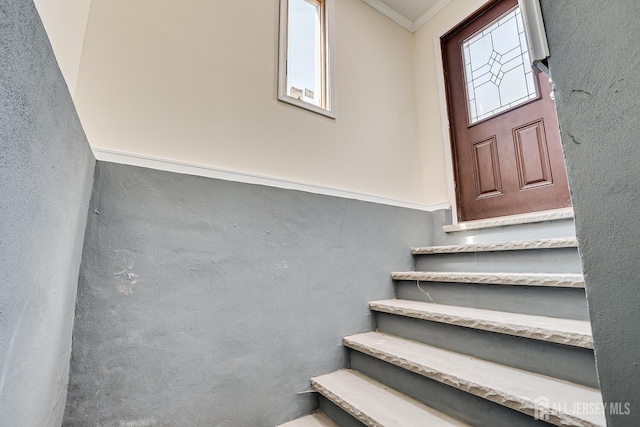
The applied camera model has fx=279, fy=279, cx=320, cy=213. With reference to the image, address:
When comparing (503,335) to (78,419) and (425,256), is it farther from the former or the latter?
(78,419)

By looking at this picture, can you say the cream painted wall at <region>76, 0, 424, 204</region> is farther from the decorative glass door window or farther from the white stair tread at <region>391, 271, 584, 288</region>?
the white stair tread at <region>391, 271, 584, 288</region>

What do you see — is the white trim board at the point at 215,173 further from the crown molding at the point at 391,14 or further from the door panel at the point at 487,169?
the crown molding at the point at 391,14

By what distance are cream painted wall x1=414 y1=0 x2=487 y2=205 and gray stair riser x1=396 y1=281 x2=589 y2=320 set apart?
927mm

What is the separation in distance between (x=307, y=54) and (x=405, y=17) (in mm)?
1319

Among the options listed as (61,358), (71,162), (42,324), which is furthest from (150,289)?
(71,162)

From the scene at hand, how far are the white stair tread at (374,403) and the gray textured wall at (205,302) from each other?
137mm

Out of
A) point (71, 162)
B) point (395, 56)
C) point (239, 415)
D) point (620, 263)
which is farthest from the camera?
point (395, 56)

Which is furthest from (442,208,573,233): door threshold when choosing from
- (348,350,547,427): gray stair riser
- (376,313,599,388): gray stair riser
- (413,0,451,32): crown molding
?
(413,0,451,32): crown molding

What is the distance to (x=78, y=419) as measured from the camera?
0.96m

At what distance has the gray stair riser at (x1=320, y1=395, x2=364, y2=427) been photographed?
1.18 metres

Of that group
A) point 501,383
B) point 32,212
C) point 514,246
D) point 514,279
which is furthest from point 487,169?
point 32,212

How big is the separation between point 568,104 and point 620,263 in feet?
1.09

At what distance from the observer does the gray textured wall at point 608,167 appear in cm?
49

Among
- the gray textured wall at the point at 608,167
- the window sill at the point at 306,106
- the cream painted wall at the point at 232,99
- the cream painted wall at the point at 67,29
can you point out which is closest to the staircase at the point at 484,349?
the gray textured wall at the point at 608,167
